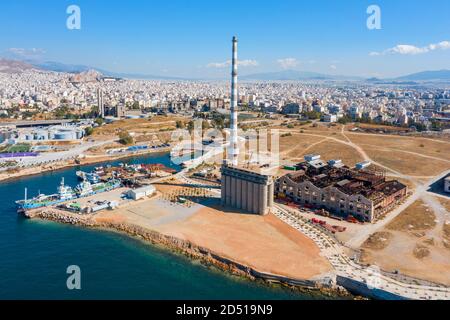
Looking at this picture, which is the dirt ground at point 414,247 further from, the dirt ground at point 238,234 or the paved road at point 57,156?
the paved road at point 57,156

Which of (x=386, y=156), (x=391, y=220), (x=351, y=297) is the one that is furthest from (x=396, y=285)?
(x=386, y=156)

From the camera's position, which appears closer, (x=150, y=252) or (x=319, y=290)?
(x=319, y=290)

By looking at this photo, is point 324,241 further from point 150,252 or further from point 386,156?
point 386,156

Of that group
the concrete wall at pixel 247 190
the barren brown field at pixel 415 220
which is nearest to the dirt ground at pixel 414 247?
the barren brown field at pixel 415 220

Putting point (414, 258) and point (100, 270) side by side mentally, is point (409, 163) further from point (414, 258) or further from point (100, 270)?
point (100, 270)

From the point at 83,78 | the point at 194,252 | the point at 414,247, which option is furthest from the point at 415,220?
the point at 83,78

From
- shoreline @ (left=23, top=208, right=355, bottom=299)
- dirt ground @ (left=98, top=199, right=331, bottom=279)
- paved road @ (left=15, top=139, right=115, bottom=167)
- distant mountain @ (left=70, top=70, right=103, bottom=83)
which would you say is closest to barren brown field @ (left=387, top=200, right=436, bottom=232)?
dirt ground @ (left=98, top=199, right=331, bottom=279)

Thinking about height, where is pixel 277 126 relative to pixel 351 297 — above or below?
above
